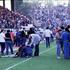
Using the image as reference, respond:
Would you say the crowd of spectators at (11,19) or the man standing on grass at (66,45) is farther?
the crowd of spectators at (11,19)

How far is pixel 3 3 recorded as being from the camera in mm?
79875

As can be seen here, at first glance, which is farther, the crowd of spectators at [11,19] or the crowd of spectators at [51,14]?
the crowd of spectators at [51,14]

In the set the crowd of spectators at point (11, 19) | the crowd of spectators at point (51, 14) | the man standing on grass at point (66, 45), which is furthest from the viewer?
the crowd of spectators at point (51, 14)

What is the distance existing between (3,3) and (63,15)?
11797 millimetres

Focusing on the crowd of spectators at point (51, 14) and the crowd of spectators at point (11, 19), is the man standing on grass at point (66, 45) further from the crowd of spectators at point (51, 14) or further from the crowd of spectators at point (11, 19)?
the crowd of spectators at point (51, 14)

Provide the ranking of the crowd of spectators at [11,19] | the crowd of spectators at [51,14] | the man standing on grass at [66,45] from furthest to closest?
the crowd of spectators at [51,14] → the crowd of spectators at [11,19] → the man standing on grass at [66,45]

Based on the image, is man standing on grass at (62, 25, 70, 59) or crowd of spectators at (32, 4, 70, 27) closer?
man standing on grass at (62, 25, 70, 59)

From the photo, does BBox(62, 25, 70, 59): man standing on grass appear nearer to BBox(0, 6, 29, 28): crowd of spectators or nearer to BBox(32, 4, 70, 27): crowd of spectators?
BBox(0, 6, 29, 28): crowd of spectators

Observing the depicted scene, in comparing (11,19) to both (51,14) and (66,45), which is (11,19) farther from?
(66,45)

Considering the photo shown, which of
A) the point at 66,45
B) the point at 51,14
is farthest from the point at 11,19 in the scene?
the point at 66,45

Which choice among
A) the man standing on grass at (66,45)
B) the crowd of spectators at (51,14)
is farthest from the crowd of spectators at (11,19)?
the man standing on grass at (66,45)

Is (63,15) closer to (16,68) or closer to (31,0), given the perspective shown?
(31,0)

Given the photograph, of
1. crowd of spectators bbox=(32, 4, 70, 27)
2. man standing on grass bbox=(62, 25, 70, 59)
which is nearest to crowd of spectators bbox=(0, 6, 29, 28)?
crowd of spectators bbox=(32, 4, 70, 27)

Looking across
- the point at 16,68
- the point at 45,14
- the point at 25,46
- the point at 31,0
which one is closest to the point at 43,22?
the point at 45,14
